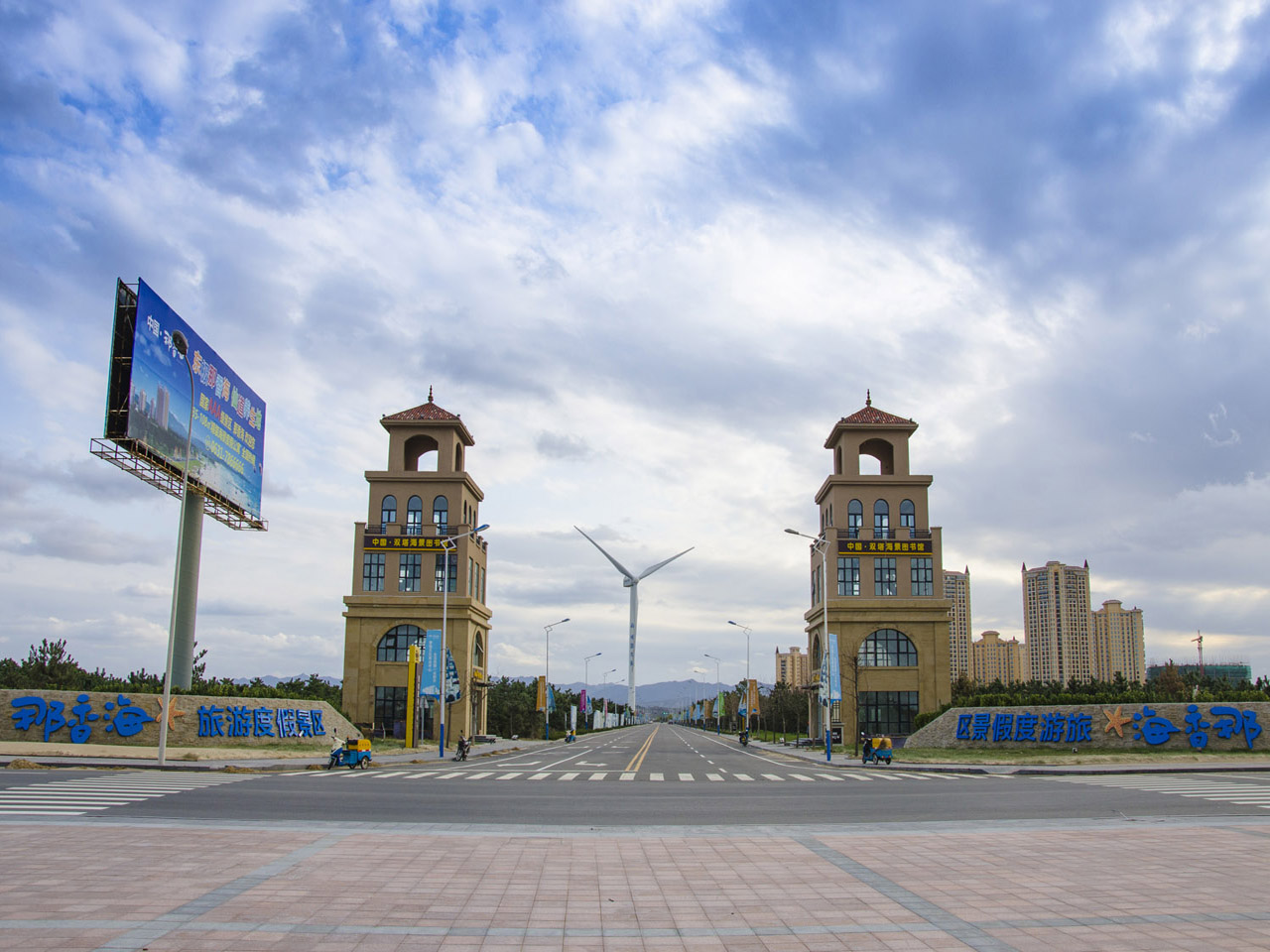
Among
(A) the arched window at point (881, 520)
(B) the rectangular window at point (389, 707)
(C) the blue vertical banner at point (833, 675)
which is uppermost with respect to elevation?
(A) the arched window at point (881, 520)

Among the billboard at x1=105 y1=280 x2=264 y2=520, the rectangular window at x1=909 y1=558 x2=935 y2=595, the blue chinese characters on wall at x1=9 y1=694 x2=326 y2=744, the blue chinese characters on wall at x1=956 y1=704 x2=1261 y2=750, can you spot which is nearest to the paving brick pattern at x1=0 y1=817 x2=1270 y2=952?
the blue chinese characters on wall at x1=9 y1=694 x2=326 y2=744

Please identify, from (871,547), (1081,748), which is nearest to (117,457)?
(1081,748)

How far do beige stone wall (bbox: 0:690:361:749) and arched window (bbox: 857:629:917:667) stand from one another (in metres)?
40.1

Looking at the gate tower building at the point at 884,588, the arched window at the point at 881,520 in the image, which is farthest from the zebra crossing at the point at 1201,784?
the arched window at the point at 881,520

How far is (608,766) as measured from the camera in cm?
3428

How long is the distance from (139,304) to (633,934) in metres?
32.0

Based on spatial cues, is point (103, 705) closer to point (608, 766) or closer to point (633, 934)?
point (608, 766)

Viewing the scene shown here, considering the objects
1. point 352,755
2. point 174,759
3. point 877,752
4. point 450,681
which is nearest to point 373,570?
point 450,681

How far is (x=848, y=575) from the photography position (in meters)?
65.9

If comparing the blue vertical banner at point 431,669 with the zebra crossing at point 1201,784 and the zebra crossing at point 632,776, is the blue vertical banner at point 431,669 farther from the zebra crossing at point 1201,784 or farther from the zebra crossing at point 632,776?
the zebra crossing at point 1201,784

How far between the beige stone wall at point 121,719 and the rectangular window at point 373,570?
27.7m

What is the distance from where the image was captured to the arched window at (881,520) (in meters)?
65.9

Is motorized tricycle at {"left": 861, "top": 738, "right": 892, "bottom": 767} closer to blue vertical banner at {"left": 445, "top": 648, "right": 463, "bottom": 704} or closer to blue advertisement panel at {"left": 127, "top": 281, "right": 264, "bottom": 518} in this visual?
blue vertical banner at {"left": 445, "top": 648, "right": 463, "bottom": 704}

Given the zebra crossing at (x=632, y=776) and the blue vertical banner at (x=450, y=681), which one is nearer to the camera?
the zebra crossing at (x=632, y=776)
